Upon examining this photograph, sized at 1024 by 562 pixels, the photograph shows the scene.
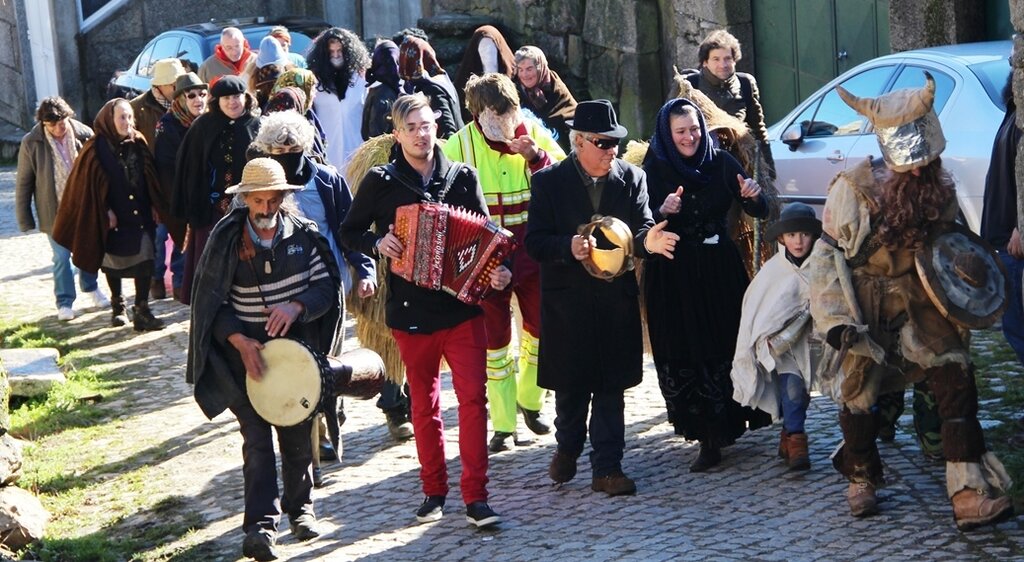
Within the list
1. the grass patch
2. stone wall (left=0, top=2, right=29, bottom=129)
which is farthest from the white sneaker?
stone wall (left=0, top=2, right=29, bottom=129)

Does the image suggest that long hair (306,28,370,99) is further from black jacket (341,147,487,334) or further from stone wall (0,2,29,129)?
stone wall (0,2,29,129)

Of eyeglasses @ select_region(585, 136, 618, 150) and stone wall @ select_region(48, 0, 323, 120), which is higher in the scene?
stone wall @ select_region(48, 0, 323, 120)

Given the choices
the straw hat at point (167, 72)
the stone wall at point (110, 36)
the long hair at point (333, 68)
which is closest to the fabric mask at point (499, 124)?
the long hair at point (333, 68)

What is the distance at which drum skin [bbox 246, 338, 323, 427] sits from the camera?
666cm

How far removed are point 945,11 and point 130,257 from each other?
6459 mm

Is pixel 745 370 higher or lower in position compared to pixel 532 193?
lower

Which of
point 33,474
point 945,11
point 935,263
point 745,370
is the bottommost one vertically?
point 33,474

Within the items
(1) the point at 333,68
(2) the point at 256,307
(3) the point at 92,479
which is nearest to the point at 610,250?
(2) the point at 256,307

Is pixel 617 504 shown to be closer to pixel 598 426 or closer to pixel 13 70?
pixel 598 426

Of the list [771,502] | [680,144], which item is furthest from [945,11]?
[771,502]

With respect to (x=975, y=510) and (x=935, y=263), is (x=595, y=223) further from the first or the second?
(x=975, y=510)

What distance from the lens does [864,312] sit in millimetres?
6305

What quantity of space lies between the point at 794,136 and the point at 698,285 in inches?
143

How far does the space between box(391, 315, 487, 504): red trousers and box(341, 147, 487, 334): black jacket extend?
0.07 m
